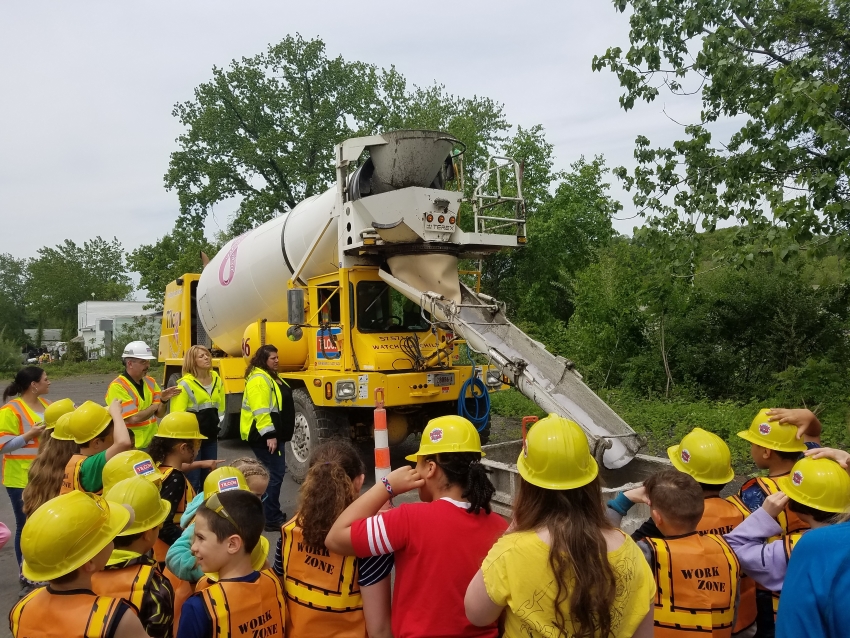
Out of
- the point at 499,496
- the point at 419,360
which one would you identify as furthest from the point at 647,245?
the point at 499,496

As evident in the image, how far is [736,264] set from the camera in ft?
25.1

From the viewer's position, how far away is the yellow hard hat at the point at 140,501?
2414mm

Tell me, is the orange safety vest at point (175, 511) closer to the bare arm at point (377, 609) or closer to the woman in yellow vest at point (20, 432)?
the bare arm at point (377, 609)

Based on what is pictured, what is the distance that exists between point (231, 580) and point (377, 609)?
20.9 inches

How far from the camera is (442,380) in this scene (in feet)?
24.1

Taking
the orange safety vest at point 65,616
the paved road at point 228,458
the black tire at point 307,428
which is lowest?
the paved road at point 228,458

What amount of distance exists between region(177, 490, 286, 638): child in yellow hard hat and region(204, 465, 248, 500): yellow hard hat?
0.82ft

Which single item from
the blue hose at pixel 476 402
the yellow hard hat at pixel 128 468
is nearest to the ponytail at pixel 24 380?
the yellow hard hat at pixel 128 468

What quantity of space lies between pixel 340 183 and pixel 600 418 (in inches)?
159

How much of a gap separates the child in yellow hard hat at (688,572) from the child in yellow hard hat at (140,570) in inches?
70.4

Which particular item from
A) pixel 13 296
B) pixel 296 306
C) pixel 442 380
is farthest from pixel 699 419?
pixel 13 296

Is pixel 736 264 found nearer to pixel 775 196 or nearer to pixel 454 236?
pixel 775 196

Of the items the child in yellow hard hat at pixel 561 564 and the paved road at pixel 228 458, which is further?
the paved road at pixel 228 458

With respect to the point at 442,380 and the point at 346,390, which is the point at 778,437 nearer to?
the point at 442,380
